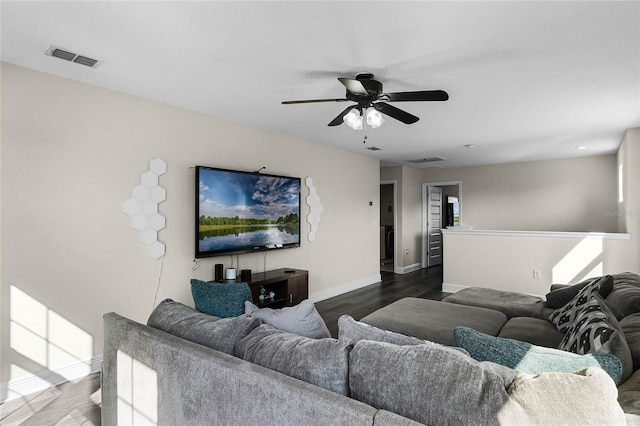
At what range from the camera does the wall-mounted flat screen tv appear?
151 inches

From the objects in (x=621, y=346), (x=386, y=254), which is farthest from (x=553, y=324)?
(x=386, y=254)

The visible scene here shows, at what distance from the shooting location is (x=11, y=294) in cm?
265

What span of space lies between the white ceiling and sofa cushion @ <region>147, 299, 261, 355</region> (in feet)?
5.33

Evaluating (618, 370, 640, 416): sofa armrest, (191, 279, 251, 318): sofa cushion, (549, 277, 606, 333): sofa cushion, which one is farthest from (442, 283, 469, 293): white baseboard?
(618, 370, 640, 416): sofa armrest

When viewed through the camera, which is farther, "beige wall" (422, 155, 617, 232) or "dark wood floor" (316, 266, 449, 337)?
"beige wall" (422, 155, 617, 232)

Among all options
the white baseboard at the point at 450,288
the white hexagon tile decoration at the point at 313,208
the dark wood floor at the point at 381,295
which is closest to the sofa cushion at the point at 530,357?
the dark wood floor at the point at 381,295

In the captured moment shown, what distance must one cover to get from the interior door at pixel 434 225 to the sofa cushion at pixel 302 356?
779 cm

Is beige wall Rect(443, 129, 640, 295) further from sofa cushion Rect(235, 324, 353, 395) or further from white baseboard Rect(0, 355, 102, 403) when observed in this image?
white baseboard Rect(0, 355, 102, 403)

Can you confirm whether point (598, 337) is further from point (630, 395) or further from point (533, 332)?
point (533, 332)

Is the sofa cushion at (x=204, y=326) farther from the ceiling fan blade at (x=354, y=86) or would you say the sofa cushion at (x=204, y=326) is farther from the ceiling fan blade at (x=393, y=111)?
the ceiling fan blade at (x=393, y=111)

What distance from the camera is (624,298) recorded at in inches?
94.9

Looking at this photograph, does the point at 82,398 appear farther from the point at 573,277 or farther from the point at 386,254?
the point at 386,254

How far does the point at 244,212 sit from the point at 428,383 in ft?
11.2

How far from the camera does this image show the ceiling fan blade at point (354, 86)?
2.41 m
